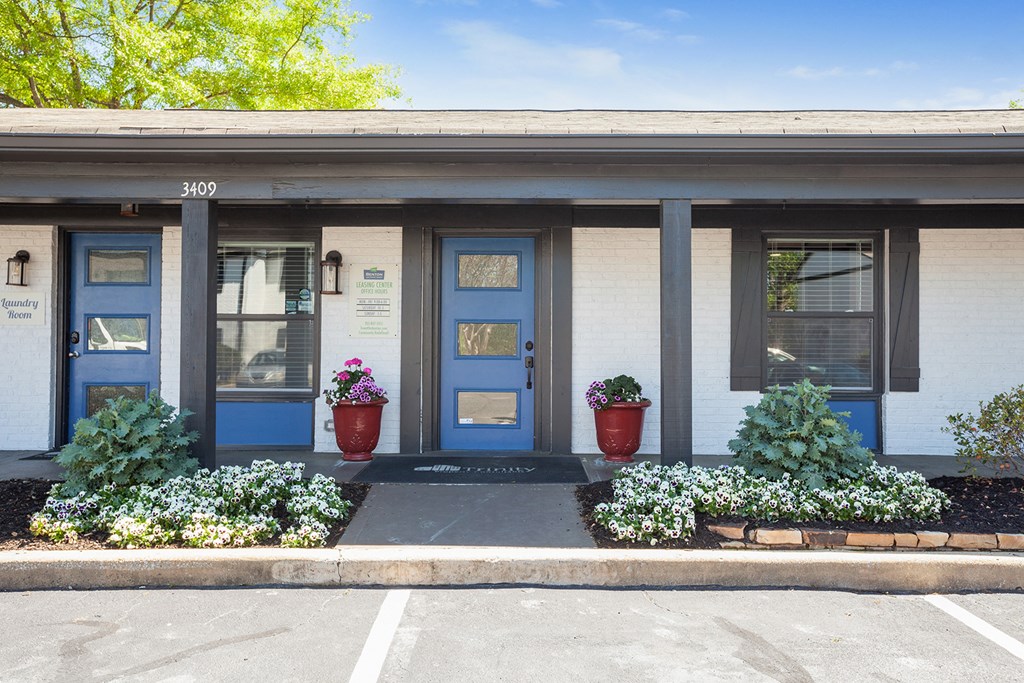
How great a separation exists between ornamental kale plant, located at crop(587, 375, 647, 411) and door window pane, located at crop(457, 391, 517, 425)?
888 mm

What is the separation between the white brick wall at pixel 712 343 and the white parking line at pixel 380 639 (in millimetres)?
3989

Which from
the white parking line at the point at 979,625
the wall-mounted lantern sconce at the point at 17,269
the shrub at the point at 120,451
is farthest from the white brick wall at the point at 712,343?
the wall-mounted lantern sconce at the point at 17,269

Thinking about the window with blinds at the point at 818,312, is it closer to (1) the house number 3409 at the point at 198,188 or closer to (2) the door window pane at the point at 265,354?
(2) the door window pane at the point at 265,354

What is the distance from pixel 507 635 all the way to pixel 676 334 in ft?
→ 8.69

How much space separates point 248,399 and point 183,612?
12.0ft

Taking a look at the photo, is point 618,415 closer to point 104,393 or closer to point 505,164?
point 505,164

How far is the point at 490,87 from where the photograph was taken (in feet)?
63.7

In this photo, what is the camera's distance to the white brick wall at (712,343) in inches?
267

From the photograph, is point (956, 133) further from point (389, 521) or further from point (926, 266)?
Result: point (389, 521)

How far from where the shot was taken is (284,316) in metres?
6.93

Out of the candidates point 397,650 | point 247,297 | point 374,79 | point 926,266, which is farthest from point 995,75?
point 397,650

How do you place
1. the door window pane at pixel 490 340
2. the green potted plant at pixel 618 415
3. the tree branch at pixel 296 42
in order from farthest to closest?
the tree branch at pixel 296 42 → the door window pane at pixel 490 340 → the green potted plant at pixel 618 415

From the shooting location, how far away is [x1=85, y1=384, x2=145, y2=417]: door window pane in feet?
22.8

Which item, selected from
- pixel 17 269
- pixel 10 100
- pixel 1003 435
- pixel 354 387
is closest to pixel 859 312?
pixel 1003 435
